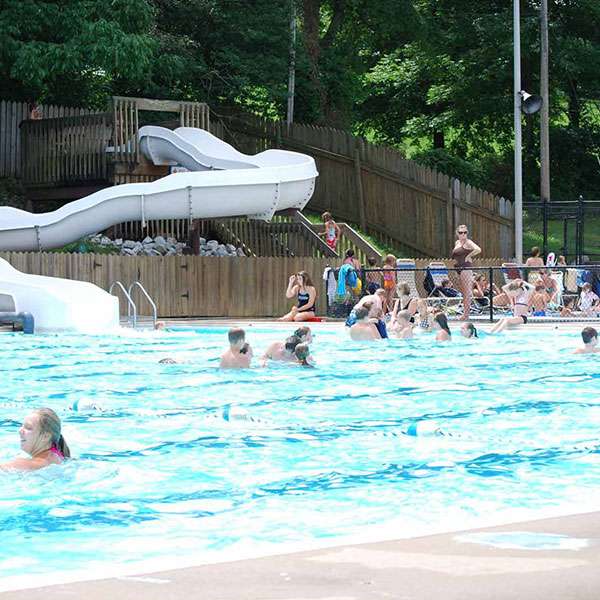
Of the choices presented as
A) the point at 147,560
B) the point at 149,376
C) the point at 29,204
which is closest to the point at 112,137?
the point at 29,204

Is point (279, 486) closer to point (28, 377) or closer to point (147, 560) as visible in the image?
point (147, 560)

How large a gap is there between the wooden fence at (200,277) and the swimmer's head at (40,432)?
18.8 m

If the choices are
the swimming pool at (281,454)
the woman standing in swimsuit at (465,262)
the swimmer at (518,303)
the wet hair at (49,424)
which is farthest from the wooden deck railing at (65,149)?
the wet hair at (49,424)

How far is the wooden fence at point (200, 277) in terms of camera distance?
91.8 ft

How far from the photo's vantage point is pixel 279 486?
30.8 ft

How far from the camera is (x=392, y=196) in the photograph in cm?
3631

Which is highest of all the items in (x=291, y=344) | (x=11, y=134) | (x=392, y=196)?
(x=11, y=134)

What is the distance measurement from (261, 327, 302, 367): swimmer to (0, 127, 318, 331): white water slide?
8.19m

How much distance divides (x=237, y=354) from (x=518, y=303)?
8972mm

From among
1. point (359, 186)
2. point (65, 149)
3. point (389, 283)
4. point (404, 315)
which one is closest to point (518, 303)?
point (389, 283)

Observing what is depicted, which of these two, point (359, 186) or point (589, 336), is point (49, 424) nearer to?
point (589, 336)

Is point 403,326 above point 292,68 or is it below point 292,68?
below

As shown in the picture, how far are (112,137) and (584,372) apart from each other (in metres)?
18.2

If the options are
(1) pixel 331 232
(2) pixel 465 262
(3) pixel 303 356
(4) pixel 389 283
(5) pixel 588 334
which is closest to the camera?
(3) pixel 303 356
